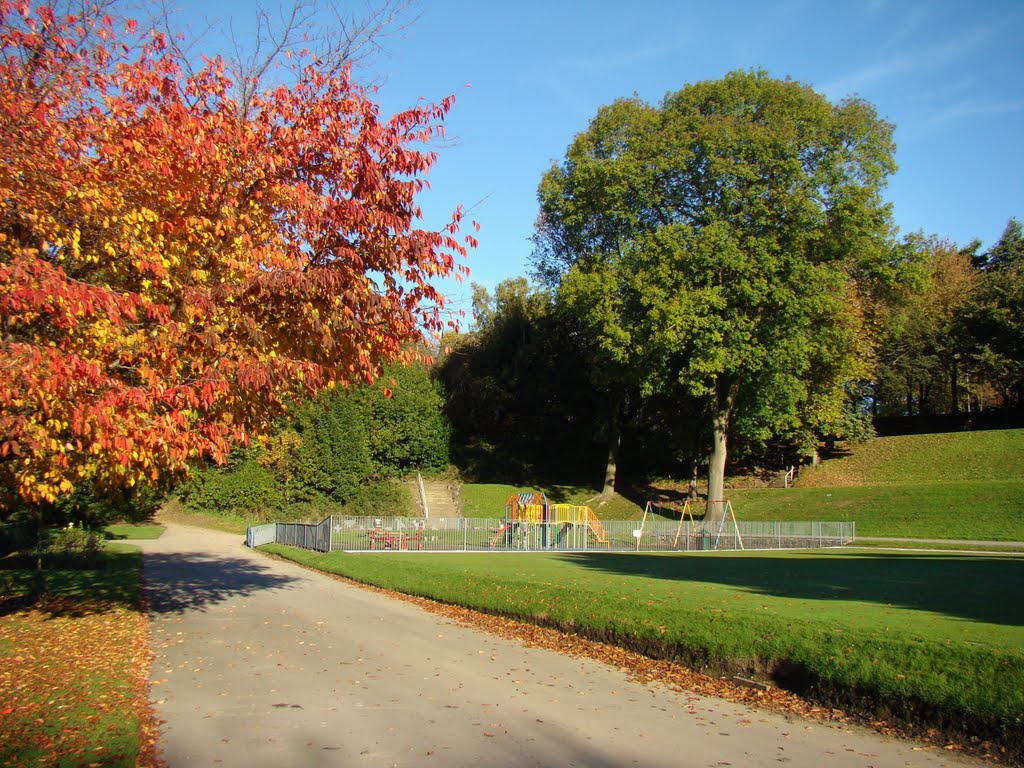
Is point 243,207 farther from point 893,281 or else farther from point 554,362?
point 554,362

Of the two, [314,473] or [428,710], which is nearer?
[428,710]

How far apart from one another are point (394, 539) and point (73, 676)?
22112 millimetres

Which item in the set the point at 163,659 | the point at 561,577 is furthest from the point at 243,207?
the point at 561,577

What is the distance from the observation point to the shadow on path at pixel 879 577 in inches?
534

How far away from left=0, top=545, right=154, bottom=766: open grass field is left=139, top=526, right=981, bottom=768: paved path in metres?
0.37

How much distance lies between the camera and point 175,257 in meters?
9.66

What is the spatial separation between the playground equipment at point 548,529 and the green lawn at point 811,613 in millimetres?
10046

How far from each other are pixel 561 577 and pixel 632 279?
2256cm

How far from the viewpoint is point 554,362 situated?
183ft

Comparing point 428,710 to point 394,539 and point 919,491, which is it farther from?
point 919,491

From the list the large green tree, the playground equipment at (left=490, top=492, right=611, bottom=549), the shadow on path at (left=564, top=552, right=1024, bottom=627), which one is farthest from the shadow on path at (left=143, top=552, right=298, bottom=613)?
the large green tree

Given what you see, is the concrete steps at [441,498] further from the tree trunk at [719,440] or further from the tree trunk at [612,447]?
the tree trunk at [719,440]

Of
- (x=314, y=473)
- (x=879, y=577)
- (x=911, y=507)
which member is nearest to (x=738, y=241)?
(x=911, y=507)

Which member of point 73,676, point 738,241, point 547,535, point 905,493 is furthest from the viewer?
point 905,493
